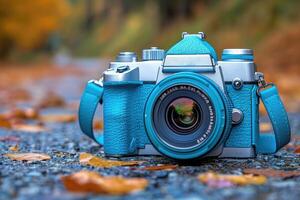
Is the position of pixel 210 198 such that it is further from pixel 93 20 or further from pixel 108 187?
pixel 93 20

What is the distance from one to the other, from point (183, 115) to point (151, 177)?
1.50 feet

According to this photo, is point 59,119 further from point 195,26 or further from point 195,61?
point 195,26

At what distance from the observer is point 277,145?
2869 millimetres

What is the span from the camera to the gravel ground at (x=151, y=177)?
2.06m

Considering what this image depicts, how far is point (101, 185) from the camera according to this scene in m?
1.99

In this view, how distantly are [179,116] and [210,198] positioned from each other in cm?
80

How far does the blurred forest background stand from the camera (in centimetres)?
1051

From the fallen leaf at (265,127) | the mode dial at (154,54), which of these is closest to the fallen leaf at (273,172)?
the mode dial at (154,54)

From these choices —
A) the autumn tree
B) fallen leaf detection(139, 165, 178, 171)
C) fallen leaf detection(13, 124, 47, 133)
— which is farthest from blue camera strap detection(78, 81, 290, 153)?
the autumn tree

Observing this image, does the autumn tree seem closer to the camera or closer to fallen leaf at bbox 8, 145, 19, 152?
fallen leaf at bbox 8, 145, 19, 152

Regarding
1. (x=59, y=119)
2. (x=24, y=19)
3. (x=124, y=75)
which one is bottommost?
(x=59, y=119)

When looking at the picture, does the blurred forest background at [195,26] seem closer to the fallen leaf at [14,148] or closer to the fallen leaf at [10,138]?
the fallen leaf at [10,138]

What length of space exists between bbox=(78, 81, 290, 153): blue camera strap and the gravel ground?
0.08m

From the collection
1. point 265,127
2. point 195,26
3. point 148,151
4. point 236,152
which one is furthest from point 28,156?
point 195,26
